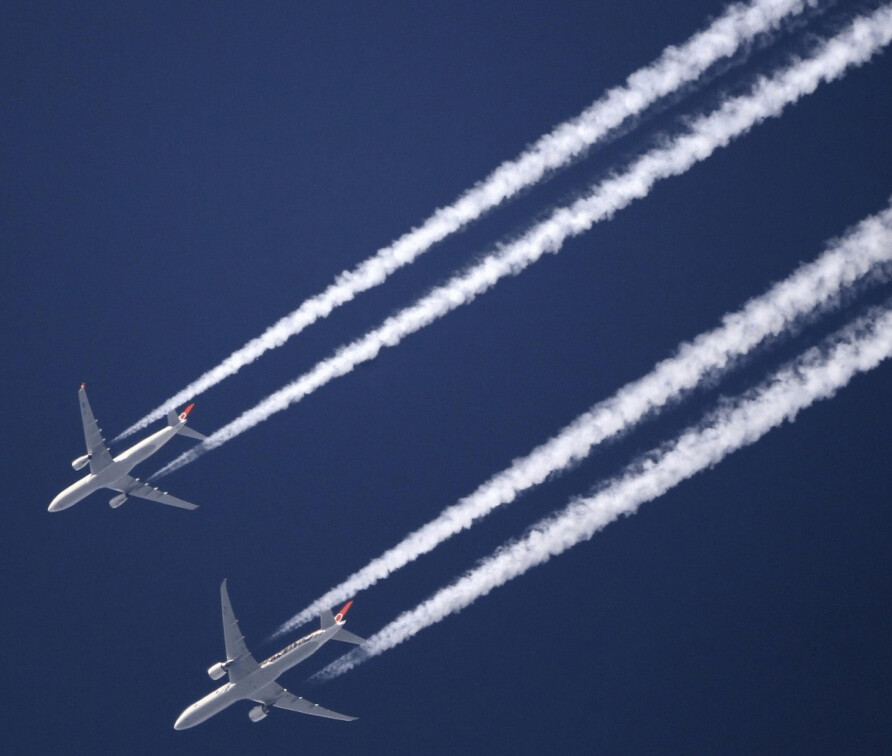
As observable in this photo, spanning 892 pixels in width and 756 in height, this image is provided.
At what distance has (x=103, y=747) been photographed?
45.7 m

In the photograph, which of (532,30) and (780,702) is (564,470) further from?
(532,30)

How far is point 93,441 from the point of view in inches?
1683

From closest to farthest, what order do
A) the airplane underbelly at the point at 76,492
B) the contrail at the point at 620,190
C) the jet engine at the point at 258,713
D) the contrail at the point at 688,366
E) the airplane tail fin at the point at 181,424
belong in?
the contrail at the point at 688,366
the contrail at the point at 620,190
the jet engine at the point at 258,713
the airplane tail fin at the point at 181,424
the airplane underbelly at the point at 76,492

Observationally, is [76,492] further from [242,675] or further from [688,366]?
[688,366]

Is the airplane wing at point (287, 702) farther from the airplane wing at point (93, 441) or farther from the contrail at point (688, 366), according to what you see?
the airplane wing at point (93, 441)

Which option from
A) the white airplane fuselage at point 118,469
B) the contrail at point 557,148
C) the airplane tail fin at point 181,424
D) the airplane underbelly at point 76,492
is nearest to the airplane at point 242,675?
the airplane tail fin at point 181,424

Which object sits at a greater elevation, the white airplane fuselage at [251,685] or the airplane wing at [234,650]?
the airplane wing at [234,650]

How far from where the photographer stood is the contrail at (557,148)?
115 ft

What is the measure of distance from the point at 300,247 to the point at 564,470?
2831cm

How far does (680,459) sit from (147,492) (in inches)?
801

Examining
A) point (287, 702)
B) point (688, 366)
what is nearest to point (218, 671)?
point (287, 702)

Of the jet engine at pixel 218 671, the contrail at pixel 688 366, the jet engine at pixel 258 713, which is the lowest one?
the jet engine at pixel 258 713

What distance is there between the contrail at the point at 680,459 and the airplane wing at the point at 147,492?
10587mm

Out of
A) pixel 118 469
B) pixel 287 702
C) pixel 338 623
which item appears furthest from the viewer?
pixel 118 469
